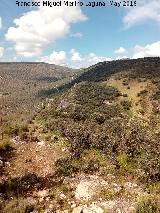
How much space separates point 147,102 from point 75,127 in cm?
2754

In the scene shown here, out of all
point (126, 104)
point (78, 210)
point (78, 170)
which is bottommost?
point (78, 210)

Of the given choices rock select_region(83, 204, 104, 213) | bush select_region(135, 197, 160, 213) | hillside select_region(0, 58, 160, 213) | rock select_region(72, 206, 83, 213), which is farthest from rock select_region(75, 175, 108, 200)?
bush select_region(135, 197, 160, 213)

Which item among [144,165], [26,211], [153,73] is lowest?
[26,211]

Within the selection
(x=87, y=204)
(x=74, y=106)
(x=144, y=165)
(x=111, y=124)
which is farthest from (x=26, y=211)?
(x=74, y=106)

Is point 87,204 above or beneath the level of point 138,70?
beneath

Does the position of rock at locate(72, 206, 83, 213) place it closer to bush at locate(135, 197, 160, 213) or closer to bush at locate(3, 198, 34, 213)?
bush at locate(3, 198, 34, 213)

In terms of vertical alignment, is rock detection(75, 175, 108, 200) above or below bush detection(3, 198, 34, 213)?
above

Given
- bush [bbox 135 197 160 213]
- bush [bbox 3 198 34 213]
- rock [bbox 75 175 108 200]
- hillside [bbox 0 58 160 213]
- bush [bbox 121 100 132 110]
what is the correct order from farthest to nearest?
1. bush [bbox 121 100 132 110]
2. rock [bbox 75 175 108 200]
3. hillside [bbox 0 58 160 213]
4. bush [bbox 3 198 34 213]
5. bush [bbox 135 197 160 213]

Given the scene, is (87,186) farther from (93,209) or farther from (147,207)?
(147,207)

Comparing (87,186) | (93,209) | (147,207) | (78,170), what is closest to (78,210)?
(93,209)

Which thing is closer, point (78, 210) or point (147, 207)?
point (147, 207)

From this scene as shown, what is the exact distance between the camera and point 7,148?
25234mm

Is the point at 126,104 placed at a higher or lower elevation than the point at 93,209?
higher

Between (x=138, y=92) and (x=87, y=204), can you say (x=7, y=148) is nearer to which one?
(x=87, y=204)
